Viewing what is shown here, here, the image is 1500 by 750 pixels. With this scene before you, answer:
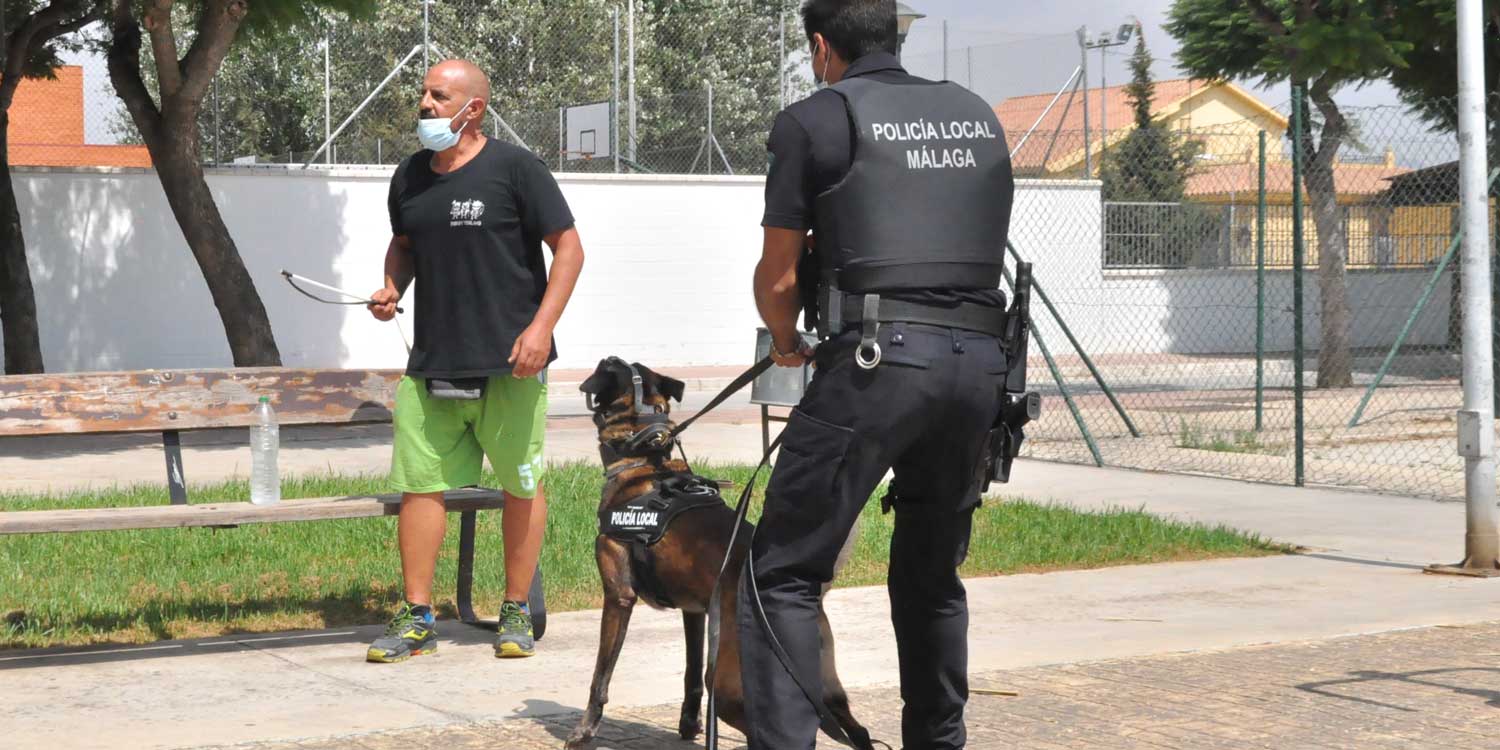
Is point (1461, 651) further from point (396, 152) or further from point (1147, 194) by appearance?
point (1147, 194)

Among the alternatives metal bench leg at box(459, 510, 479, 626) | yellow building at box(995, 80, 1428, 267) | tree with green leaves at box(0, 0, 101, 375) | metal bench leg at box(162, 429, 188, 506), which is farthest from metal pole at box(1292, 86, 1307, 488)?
tree with green leaves at box(0, 0, 101, 375)

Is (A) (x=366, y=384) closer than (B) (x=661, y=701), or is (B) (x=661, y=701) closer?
(B) (x=661, y=701)

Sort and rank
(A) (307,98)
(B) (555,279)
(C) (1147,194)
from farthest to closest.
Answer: (A) (307,98) → (C) (1147,194) → (B) (555,279)

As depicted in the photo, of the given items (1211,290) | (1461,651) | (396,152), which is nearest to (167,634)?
(1461,651)

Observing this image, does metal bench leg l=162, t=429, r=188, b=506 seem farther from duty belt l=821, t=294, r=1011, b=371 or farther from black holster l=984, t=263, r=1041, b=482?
black holster l=984, t=263, r=1041, b=482

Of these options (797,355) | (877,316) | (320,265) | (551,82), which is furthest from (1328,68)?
(551,82)

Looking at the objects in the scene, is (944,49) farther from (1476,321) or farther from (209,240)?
(1476,321)

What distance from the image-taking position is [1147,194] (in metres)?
29.1

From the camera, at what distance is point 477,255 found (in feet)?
18.8

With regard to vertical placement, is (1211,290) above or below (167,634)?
above

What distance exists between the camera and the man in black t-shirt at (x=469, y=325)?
225 inches

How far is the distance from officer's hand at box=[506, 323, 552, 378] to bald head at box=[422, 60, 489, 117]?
775 millimetres

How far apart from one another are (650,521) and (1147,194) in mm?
25764

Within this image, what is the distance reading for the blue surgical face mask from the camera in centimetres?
571
